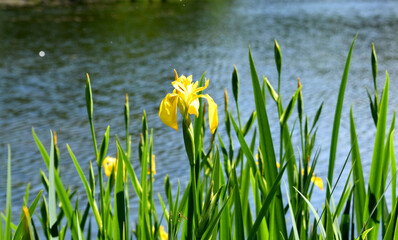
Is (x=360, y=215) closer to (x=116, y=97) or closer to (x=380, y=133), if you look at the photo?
(x=380, y=133)

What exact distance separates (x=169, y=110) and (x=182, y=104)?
24 millimetres

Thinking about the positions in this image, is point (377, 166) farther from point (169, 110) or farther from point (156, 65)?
point (156, 65)

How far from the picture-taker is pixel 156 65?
6.66 m

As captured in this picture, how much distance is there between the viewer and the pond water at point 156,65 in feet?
12.1

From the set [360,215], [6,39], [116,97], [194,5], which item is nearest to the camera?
[360,215]

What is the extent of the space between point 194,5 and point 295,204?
560 inches

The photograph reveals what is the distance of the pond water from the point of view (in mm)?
3686

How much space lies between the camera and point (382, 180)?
986 mm

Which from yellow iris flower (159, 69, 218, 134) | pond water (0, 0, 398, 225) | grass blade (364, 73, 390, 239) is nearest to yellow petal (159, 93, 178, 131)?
yellow iris flower (159, 69, 218, 134)

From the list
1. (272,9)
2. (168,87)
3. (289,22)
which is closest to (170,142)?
(168,87)

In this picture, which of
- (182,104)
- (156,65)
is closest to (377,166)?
(182,104)

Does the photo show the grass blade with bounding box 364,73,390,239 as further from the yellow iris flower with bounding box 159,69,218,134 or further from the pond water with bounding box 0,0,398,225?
the pond water with bounding box 0,0,398,225

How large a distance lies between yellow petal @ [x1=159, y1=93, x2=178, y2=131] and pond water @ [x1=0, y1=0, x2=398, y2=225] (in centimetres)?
204

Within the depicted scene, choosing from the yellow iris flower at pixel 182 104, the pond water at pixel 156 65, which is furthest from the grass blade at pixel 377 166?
the pond water at pixel 156 65
